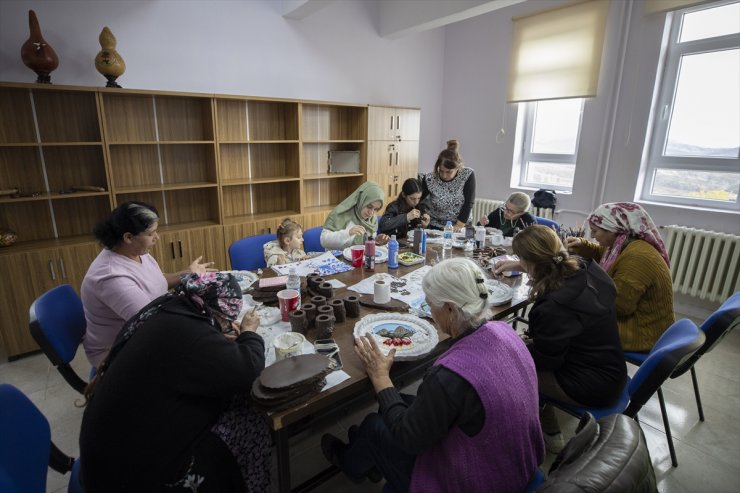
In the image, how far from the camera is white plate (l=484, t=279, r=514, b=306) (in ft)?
6.43

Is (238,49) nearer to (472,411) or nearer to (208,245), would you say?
(208,245)

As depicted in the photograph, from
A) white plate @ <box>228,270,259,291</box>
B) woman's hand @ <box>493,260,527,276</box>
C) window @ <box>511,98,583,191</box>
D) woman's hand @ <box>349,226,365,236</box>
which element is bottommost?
white plate @ <box>228,270,259,291</box>

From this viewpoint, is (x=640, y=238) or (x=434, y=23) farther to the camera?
(x=434, y=23)

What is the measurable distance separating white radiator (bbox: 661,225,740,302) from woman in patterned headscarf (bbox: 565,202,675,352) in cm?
206

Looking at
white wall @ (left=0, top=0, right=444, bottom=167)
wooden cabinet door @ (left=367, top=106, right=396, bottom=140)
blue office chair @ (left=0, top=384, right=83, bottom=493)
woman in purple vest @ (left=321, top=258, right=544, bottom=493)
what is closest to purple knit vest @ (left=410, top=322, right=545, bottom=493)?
woman in purple vest @ (left=321, top=258, right=544, bottom=493)

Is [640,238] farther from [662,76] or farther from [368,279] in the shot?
[662,76]

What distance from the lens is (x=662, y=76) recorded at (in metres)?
3.80

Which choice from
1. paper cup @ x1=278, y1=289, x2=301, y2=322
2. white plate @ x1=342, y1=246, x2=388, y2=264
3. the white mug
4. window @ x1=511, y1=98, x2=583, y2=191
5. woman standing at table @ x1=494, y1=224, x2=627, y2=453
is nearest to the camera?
woman standing at table @ x1=494, y1=224, x2=627, y2=453

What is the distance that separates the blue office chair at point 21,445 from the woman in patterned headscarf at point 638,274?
2514mm

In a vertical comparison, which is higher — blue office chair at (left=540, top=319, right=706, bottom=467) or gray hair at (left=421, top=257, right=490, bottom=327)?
gray hair at (left=421, top=257, right=490, bottom=327)

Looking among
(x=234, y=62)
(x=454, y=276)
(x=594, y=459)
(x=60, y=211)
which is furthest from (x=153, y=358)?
(x=234, y=62)

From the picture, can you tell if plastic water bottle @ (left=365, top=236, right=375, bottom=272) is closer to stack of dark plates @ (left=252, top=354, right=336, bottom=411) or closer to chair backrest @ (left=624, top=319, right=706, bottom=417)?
stack of dark plates @ (left=252, top=354, right=336, bottom=411)

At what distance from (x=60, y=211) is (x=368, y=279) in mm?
2931

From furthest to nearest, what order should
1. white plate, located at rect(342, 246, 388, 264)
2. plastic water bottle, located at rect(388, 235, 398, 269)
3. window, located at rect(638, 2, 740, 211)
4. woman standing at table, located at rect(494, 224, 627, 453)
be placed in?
1. window, located at rect(638, 2, 740, 211)
2. white plate, located at rect(342, 246, 388, 264)
3. plastic water bottle, located at rect(388, 235, 398, 269)
4. woman standing at table, located at rect(494, 224, 627, 453)
